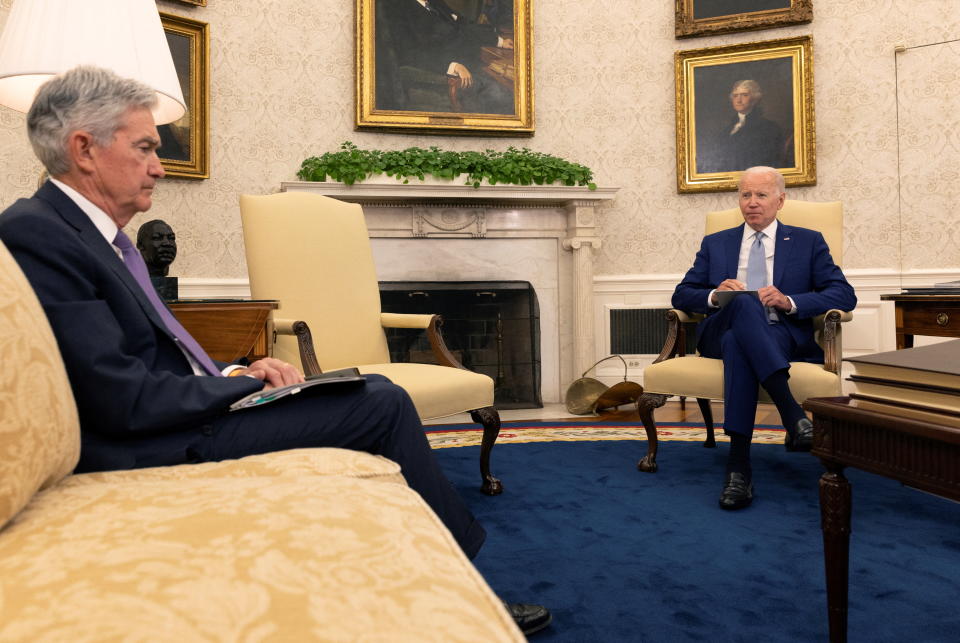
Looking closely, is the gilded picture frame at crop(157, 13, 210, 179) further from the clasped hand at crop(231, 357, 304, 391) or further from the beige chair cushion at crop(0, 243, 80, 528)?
the beige chair cushion at crop(0, 243, 80, 528)

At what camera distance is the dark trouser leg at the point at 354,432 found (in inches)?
58.8

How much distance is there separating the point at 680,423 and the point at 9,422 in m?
4.23

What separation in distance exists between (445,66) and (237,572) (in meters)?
5.31

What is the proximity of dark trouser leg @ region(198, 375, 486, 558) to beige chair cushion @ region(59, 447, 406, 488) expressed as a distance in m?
0.19

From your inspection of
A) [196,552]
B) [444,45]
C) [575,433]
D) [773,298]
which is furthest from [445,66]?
[196,552]

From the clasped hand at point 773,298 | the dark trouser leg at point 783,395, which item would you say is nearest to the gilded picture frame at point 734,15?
the clasped hand at point 773,298

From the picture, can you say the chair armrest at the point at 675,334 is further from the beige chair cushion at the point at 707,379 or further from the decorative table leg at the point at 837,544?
the decorative table leg at the point at 837,544

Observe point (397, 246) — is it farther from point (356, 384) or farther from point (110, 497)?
point (110, 497)

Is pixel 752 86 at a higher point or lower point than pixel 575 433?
higher

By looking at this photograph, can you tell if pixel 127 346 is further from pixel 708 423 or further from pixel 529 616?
pixel 708 423

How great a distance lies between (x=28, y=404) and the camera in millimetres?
871

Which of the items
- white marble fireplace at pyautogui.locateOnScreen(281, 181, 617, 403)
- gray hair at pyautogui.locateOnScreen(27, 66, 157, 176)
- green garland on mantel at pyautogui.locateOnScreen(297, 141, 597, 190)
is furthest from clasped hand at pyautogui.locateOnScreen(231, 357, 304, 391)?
white marble fireplace at pyautogui.locateOnScreen(281, 181, 617, 403)

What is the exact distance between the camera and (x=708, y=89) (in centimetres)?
561

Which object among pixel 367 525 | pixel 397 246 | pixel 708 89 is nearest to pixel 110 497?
pixel 367 525
